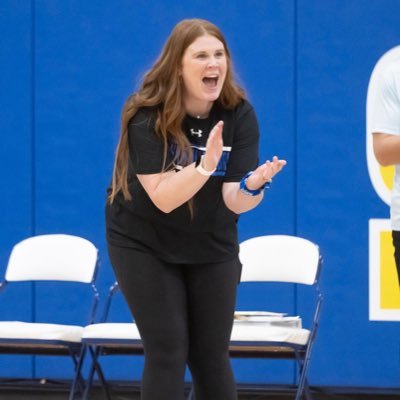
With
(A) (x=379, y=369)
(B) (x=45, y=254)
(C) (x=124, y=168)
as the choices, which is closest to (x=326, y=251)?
(A) (x=379, y=369)

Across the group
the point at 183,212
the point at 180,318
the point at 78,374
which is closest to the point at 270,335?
the point at 78,374

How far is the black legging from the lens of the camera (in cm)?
314

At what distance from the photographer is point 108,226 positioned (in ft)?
10.8

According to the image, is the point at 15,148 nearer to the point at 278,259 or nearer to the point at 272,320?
the point at 278,259

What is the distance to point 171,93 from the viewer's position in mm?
3123

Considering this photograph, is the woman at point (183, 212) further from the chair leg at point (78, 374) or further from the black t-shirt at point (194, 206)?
the chair leg at point (78, 374)

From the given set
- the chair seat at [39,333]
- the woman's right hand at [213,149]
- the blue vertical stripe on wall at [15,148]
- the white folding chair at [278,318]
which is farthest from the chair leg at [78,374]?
the woman's right hand at [213,149]

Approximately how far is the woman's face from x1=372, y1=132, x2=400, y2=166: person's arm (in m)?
0.57

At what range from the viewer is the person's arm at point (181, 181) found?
287cm

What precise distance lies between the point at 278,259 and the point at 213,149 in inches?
81.3

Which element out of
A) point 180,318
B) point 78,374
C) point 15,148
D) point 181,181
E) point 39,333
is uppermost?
point 15,148

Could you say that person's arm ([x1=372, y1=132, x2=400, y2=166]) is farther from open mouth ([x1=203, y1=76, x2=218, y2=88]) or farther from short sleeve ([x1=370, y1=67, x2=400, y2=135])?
open mouth ([x1=203, y1=76, x2=218, y2=88])

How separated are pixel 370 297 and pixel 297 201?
71 centimetres

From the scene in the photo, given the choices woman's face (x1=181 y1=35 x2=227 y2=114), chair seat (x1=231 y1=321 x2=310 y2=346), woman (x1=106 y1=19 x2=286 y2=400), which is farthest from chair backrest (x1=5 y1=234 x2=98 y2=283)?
woman's face (x1=181 y1=35 x2=227 y2=114)
